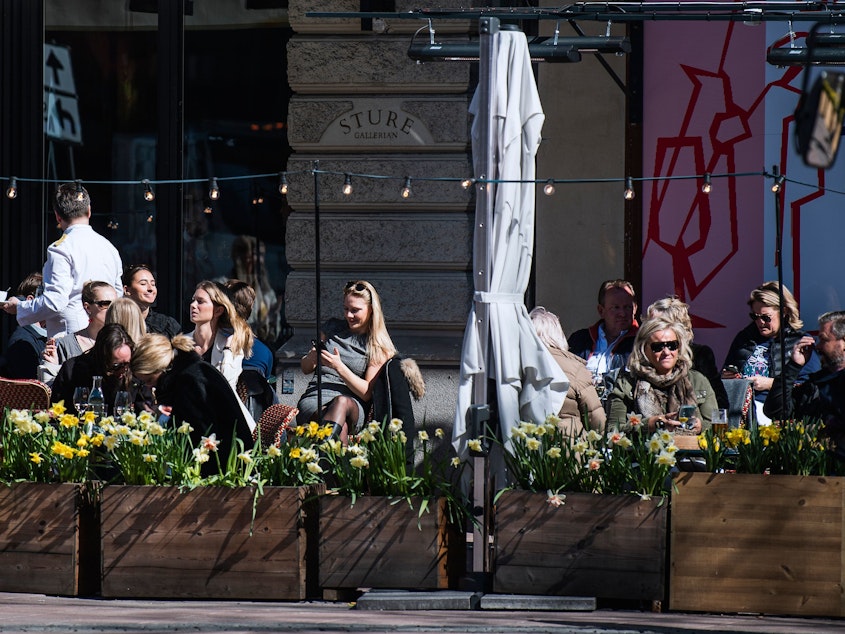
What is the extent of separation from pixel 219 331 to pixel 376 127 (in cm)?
214

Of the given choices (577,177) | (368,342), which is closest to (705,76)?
(577,177)

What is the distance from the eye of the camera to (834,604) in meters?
6.02

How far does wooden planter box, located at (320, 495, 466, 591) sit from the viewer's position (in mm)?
6266

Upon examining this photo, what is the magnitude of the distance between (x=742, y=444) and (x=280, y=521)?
6.51ft

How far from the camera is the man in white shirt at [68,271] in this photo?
29.0 feet

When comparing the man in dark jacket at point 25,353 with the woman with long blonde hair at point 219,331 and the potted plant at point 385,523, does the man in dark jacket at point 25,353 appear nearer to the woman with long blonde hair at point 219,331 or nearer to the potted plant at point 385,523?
the woman with long blonde hair at point 219,331

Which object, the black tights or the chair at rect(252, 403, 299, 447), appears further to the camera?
the black tights

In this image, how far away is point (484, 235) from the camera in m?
6.67

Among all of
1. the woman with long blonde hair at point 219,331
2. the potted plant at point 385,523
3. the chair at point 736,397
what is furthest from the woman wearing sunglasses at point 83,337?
the chair at point 736,397

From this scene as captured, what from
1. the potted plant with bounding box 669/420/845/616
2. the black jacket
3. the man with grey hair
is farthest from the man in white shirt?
the potted plant with bounding box 669/420/845/616

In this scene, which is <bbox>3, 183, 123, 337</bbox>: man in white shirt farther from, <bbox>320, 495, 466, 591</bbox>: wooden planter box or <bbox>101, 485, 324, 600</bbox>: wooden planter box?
<bbox>320, 495, 466, 591</bbox>: wooden planter box

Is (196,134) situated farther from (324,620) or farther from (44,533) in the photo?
(324,620)

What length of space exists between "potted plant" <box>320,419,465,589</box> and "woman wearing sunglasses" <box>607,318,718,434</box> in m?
1.78

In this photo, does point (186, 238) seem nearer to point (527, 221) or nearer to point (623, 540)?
point (527, 221)
